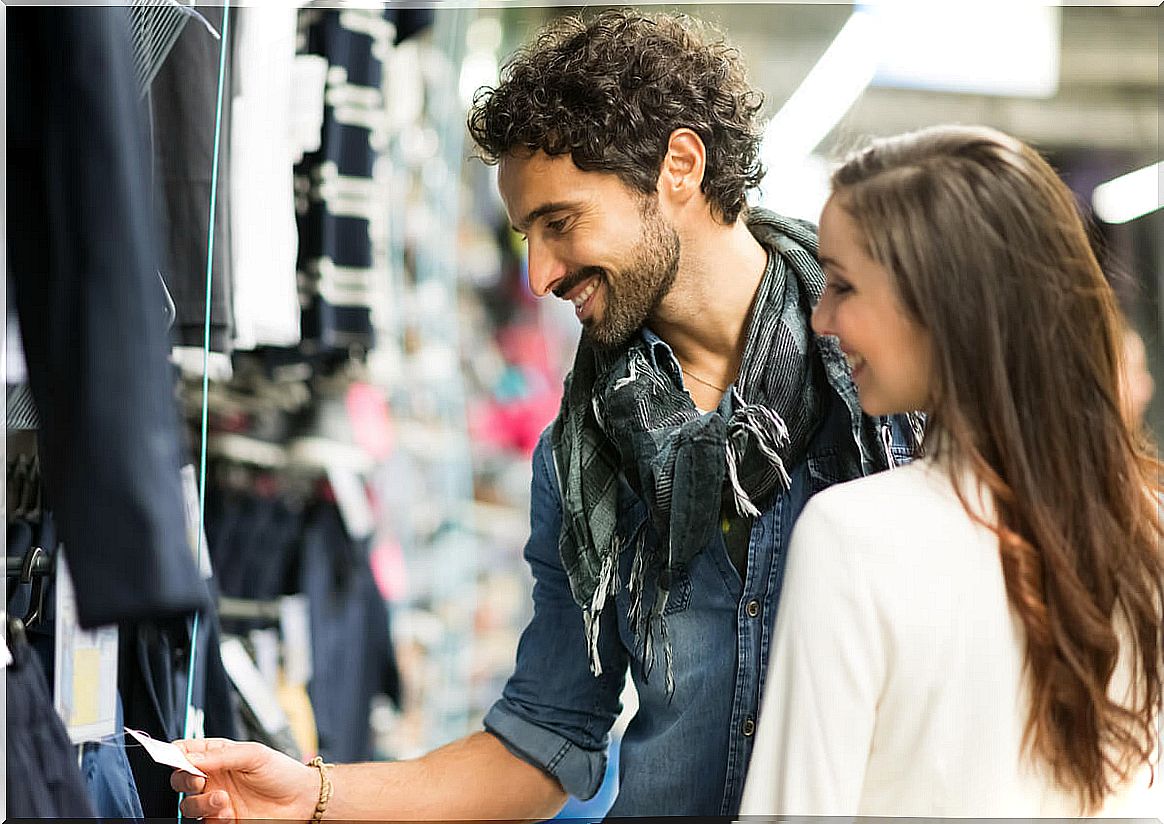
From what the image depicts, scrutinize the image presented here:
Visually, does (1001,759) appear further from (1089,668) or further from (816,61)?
(816,61)

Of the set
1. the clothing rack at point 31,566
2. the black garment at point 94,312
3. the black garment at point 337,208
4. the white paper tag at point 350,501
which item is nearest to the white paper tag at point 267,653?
the white paper tag at point 350,501

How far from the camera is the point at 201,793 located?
52.7 inches

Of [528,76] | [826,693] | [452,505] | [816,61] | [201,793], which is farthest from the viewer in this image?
[452,505]

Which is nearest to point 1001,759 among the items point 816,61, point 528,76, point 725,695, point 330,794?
point 725,695

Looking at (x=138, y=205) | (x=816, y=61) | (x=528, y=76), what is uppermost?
(x=816, y=61)

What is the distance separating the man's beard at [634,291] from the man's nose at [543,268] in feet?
0.18

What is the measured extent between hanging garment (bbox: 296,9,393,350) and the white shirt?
5.25ft

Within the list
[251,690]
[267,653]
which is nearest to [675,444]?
[251,690]

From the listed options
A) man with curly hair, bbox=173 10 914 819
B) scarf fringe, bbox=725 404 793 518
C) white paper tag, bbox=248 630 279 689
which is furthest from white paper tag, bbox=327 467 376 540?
scarf fringe, bbox=725 404 793 518

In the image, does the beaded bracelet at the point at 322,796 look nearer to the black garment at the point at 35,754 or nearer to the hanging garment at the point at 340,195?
the black garment at the point at 35,754

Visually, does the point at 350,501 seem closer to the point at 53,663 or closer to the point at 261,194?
the point at 261,194

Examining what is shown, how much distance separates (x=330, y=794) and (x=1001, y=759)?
813 mm

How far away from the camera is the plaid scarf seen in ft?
4.43

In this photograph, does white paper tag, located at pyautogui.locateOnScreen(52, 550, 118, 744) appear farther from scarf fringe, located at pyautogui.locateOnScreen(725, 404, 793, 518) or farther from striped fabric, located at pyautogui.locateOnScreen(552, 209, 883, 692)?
scarf fringe, located at pyautogui.locateOnScreen(725, 404, 793, 518)
